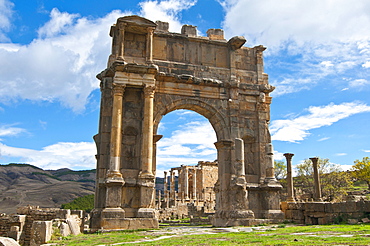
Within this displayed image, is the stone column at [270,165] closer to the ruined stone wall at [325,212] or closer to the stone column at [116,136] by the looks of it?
the ruined stone wall at [325,212]

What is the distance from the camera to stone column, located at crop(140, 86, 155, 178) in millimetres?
14398

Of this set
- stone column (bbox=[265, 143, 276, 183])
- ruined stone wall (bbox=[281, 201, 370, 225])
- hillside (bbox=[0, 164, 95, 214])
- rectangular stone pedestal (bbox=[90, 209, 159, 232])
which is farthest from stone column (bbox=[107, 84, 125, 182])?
hillside (bbox=[0, 164, 95, 214])

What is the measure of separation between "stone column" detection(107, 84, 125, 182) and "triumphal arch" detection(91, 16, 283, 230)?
0.12 ft

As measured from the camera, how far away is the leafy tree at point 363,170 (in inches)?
1812

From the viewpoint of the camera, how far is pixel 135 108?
51.3 ft

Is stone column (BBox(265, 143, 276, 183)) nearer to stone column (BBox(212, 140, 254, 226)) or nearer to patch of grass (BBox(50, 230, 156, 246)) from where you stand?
stone column (BBox(212, 140, 254, 226))

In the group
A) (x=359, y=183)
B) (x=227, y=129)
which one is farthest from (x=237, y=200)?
(x=359, y=183)

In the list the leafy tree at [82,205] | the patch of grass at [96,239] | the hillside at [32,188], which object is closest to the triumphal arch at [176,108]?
the patch of grass at [96,239]

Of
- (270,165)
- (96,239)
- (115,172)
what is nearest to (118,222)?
(115,172)

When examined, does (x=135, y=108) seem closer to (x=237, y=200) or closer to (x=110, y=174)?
(x=110, y=174)

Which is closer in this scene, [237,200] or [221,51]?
[237,200]

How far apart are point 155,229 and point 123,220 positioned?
1.18m

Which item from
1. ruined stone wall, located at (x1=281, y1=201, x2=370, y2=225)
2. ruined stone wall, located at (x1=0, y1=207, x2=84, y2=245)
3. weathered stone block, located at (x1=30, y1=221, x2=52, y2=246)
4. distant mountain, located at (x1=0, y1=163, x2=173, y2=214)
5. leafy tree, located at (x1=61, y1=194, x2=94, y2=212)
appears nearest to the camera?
weathered stone block, located at (x1=30, y1=221, x2=52, y2=246)

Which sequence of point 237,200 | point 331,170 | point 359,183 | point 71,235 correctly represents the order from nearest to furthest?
point 71,235, point 237,200, point 331,170, point 359,183
